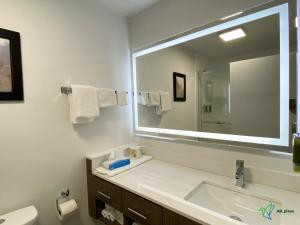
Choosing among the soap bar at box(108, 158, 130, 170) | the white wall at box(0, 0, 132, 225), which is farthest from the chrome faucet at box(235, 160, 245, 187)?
the white wall at box(0, 0, 132, 225)

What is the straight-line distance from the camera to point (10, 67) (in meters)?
1.14

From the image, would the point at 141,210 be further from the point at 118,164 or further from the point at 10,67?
the point at 10,67

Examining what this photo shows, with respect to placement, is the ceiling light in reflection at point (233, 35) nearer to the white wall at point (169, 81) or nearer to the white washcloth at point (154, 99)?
the white wall at point (169, 81)

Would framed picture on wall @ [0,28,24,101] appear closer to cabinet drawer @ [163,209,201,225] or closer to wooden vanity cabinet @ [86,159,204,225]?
wooden vanity cabinet @ [86,159,204,225]

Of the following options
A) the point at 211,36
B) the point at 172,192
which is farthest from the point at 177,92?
the point at 172,192

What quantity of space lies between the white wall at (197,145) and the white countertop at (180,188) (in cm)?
7

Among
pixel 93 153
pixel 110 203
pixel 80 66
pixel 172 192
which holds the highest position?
pixel 80 66

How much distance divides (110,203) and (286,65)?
1.59 m

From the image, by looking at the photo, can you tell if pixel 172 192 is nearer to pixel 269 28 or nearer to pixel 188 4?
pixel 269 28

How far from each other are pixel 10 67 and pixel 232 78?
1579 mm

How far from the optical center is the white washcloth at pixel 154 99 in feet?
6.02

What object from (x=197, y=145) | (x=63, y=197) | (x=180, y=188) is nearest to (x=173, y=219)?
(x=180, y=188)

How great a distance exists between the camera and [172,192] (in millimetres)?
1109

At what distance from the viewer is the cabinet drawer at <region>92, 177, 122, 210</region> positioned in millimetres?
1286
